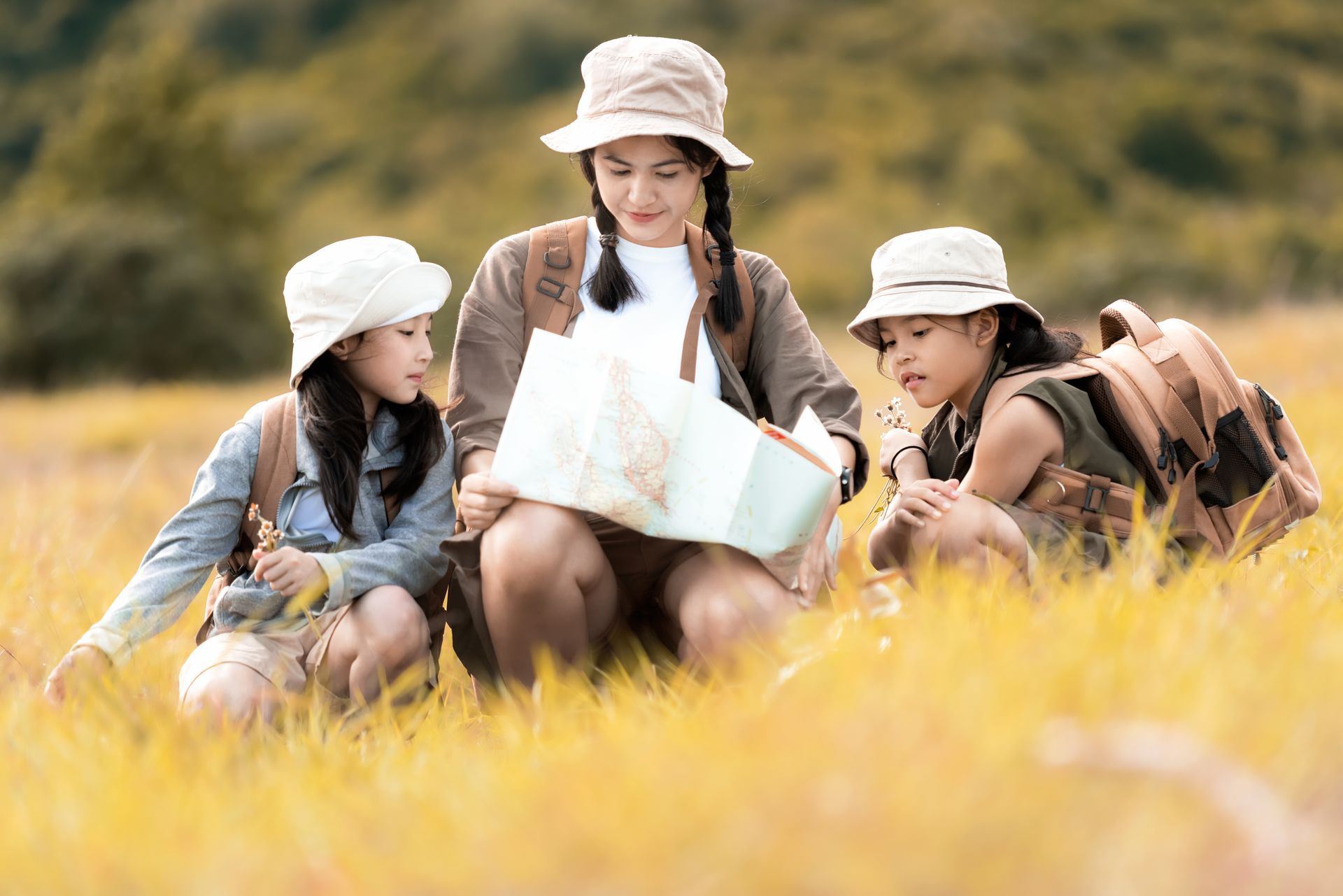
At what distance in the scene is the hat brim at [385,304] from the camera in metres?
2.74

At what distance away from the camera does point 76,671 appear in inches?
95.9

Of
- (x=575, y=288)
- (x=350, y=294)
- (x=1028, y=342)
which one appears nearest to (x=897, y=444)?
(x=1028, y=342)

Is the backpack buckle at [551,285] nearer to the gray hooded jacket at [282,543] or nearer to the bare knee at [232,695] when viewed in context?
the gray hooded jacket at [282,543]

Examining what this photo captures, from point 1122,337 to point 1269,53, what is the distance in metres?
53.8

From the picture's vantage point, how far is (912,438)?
3176 mm


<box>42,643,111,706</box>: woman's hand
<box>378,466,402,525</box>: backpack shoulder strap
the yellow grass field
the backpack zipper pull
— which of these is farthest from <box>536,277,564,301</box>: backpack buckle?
the backpack zipper pull

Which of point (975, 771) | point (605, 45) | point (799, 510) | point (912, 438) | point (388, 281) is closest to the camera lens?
point (975, 771)

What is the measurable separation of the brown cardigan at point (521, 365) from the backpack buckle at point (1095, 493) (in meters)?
0.50

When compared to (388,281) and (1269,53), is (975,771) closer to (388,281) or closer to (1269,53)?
(388,281)

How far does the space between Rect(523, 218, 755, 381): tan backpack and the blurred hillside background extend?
72.2ft

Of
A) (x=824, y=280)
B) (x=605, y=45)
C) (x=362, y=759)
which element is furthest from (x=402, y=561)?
(x=824, y=280)

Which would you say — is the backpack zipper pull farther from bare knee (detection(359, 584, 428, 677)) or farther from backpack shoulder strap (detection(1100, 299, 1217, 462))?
bare knee (detection(359, 584, 428, 677))

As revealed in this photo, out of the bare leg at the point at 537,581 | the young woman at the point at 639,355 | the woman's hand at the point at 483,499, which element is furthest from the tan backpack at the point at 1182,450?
the woman's hand at the point at 483,499

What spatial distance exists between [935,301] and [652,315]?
25.6 inches
